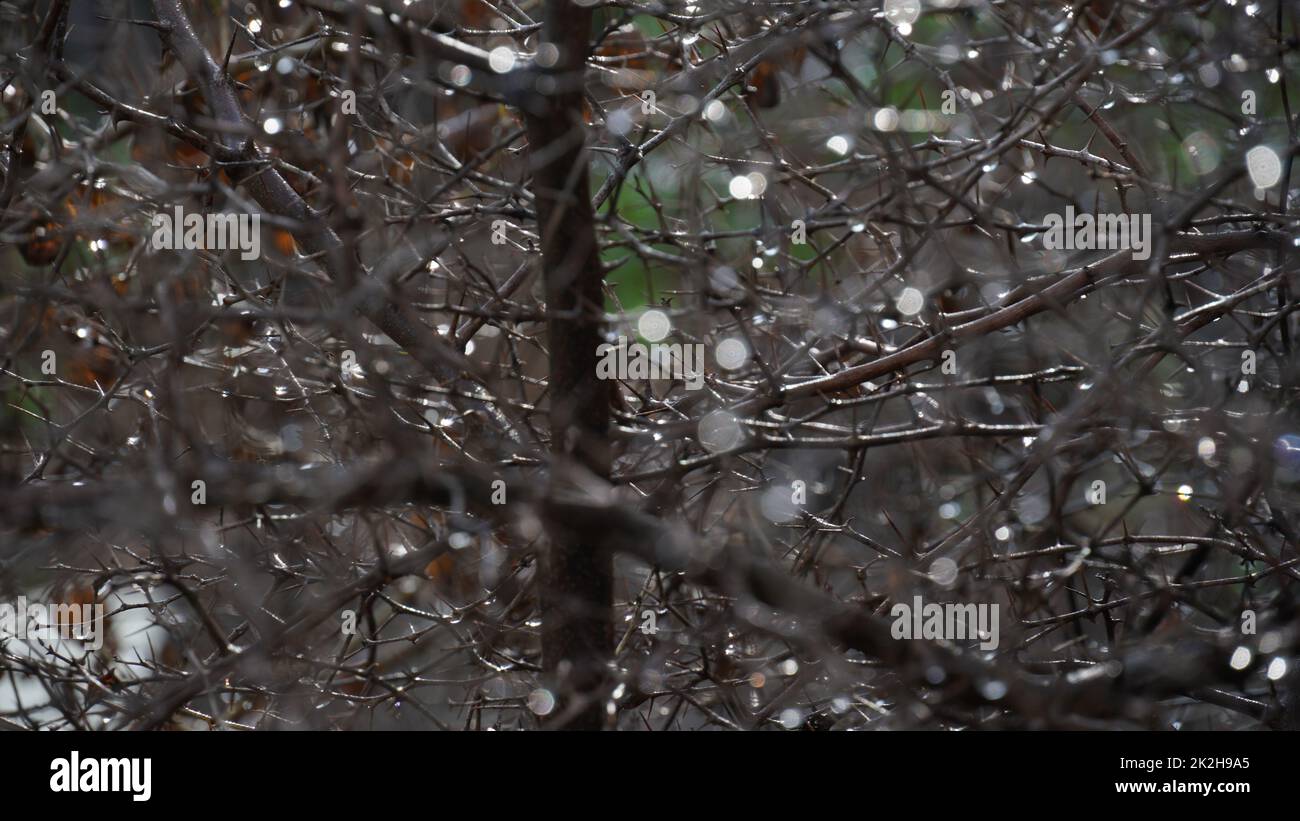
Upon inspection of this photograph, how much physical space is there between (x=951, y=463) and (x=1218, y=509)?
3.19 ft

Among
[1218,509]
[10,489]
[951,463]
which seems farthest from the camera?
[951,463]

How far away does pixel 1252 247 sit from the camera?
3.40 meters

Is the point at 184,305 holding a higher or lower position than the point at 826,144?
lower

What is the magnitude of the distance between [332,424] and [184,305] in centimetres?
Answer: 60

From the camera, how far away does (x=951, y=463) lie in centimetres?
442

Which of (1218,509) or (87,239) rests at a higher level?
(87,239)

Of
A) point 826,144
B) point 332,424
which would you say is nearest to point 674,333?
point 826,144

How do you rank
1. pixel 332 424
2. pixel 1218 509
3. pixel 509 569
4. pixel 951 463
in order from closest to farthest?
1. pixel 509 569
2. pixel 332 424
3. pixel 1218 509
4. pixel 951 463

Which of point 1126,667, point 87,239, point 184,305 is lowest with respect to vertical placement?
point 1126,667

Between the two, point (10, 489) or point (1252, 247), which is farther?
point (1252, 247)

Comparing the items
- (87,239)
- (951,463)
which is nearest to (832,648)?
(951,463)
